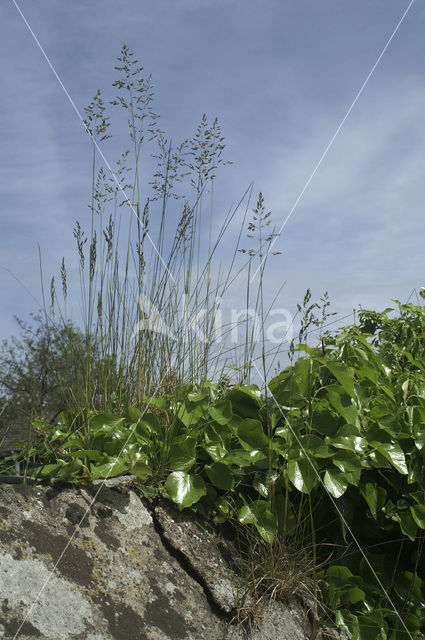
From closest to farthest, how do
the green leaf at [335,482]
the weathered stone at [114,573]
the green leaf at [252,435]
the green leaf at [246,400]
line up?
the weathered stone at [114,573], the green leaf at [335,482], the green leaf at [252,435], the green leaf at [246,400]

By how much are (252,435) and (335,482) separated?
34 cm

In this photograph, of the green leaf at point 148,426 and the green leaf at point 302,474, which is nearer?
the green leaf at point 302,474

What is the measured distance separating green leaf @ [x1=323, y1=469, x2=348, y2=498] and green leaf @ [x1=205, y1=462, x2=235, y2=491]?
1.10 feet

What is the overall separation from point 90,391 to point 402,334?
5.83 feet

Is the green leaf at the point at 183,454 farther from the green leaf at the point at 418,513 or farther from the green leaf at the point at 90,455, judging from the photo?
the green leaf at the point at 418,513

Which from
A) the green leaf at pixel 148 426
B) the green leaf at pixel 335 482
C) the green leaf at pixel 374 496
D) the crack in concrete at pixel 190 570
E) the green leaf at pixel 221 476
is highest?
the green leaf at pixel 148 426

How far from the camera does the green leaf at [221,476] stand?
1935 millimetres

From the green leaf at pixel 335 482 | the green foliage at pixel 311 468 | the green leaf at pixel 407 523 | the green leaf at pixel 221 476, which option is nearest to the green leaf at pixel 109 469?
the green foliage at pixel 311 468

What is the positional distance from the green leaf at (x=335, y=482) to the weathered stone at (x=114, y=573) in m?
0.43

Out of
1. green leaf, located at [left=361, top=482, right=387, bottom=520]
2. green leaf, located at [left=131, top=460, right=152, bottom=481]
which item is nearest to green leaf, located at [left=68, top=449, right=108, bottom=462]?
green leaf, located at [left=131, top=460, right=152, bottom=481]

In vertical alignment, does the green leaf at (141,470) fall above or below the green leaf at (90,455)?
below

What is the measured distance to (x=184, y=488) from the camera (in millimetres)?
1867

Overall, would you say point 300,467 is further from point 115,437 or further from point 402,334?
point 402,334

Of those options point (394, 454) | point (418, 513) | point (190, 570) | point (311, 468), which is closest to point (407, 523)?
point (418, 513)
